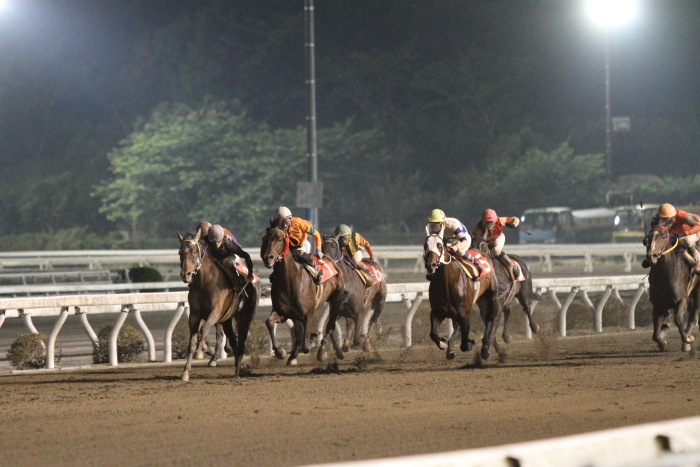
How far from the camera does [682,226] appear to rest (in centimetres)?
1258

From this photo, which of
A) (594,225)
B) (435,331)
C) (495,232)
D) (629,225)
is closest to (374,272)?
(495,232)

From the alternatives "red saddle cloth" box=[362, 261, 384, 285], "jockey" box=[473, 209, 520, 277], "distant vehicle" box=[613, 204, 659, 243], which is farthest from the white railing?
"jockey" box=[473, 209, 520, 277]

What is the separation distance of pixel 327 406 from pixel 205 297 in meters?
2.49

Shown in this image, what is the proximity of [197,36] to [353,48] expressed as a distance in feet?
28.4

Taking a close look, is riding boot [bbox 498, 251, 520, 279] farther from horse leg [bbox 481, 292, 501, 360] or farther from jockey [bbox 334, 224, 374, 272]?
jockey [bbox 334, 224, 374, 272]

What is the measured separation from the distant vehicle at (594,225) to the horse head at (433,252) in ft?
114

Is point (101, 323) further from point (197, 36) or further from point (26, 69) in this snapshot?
point (26, 69)

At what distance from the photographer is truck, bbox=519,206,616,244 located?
44438 mm

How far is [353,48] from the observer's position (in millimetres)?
59219

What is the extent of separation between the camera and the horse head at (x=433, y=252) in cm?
1077

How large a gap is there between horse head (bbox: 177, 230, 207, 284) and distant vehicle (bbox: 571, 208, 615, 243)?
118ft

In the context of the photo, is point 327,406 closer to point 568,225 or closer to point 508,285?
point 508,285

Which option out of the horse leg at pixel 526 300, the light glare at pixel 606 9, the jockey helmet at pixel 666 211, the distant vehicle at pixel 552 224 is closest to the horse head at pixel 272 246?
the horse leg at pixel 526 300

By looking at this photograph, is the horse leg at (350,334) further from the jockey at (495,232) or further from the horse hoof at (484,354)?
the jockey at (495,232)
